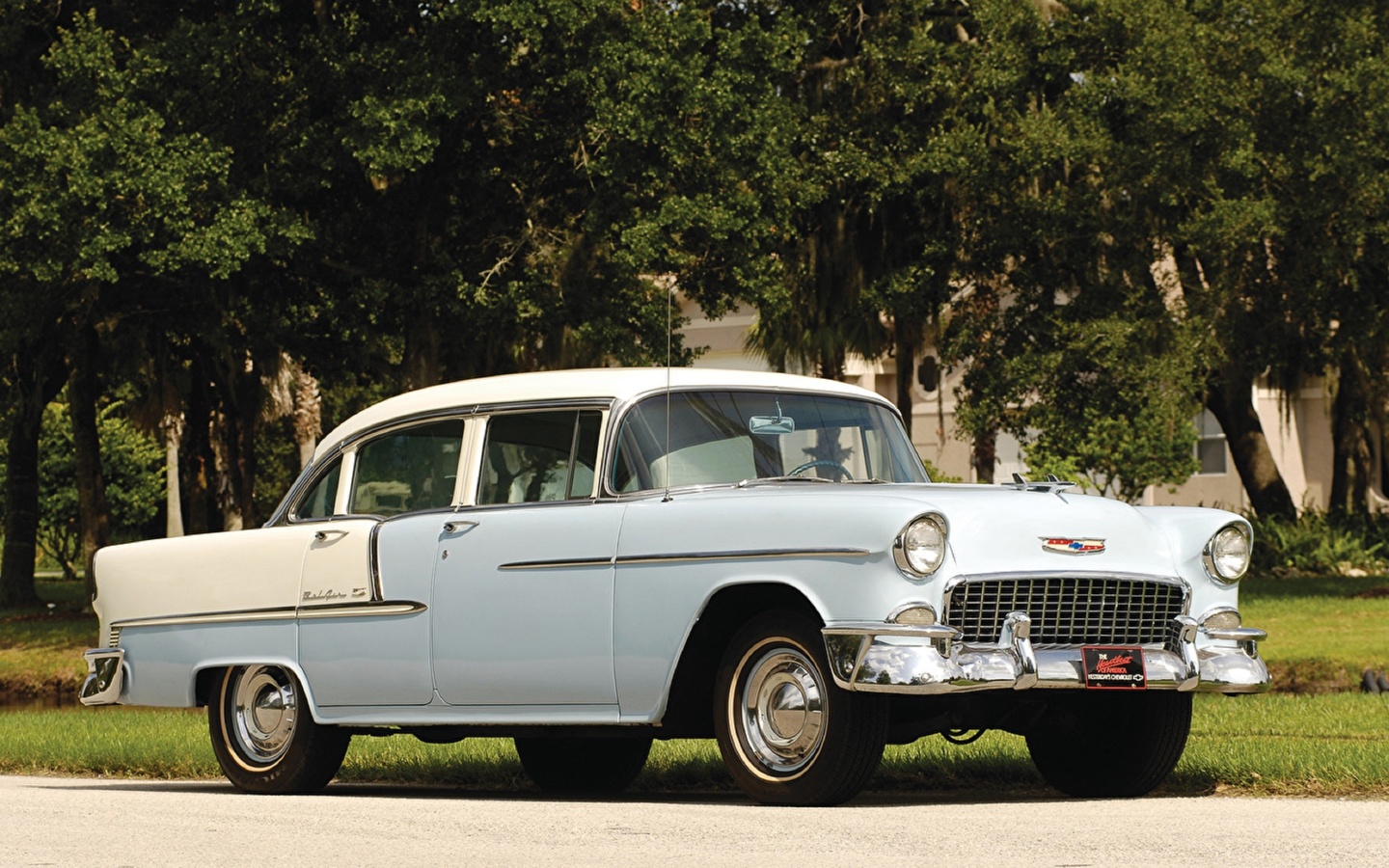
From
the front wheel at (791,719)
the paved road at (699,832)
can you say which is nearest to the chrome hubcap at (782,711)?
the front wheel at (791,719)

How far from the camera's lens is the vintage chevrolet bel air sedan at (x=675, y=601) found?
314 inches

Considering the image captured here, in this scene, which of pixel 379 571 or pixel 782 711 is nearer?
pixel 782 711

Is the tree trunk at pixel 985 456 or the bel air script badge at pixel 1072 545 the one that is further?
the tree trunk at pixel 985 456

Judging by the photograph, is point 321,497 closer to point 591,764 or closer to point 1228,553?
point 591,764

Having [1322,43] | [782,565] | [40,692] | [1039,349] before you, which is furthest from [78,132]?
[782,565]

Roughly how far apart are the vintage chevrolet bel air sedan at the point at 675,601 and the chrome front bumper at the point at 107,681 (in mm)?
18

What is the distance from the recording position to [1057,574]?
8.13 meters

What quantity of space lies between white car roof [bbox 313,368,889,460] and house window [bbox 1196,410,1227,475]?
38.2 m

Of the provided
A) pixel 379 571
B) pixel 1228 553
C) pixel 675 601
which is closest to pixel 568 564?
pixel 675 601

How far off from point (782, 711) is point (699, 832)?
95 cm

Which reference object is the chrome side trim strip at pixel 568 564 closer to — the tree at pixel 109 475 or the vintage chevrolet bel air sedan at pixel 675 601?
the vintage chevrolet bel air sedan at pixel 675 601

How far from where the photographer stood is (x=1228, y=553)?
28.9ft

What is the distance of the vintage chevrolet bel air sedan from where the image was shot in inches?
314

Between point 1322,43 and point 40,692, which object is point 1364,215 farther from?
point 40,692
